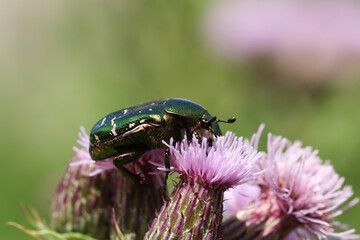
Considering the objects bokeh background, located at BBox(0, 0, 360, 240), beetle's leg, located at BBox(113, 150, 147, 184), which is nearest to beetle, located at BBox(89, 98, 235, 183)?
beetle's leg, located at BBox(113, 150, 147, 184)

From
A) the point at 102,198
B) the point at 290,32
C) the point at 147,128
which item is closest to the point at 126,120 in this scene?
the point at 147,128

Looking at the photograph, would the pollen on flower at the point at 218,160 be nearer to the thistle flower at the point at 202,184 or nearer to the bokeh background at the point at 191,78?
the thistle flower at the point at 202,184

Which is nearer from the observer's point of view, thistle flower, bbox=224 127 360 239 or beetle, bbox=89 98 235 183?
beetle, bbox=89 98 235 183

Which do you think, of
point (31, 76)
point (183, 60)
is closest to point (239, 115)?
point (183, 60)

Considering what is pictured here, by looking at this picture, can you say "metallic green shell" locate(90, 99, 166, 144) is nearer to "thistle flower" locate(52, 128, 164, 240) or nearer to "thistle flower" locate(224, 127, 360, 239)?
"thistle flower" locate(52, 128, 164, 240)

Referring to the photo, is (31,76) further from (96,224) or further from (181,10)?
(96,224)

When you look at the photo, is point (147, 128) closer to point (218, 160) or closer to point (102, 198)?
point (218, 160)
